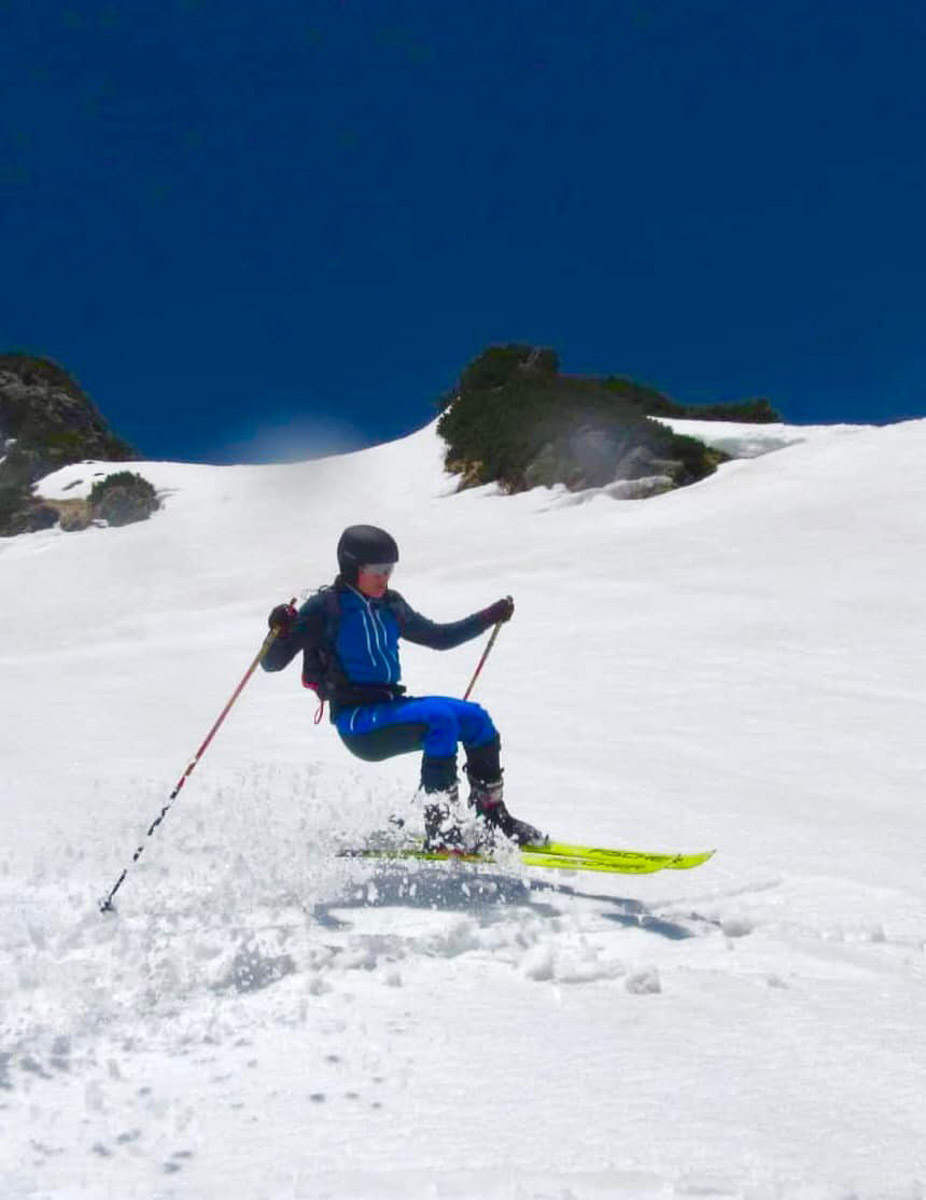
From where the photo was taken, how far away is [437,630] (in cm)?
555

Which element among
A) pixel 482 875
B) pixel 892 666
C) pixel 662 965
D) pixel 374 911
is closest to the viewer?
pixel 662 965

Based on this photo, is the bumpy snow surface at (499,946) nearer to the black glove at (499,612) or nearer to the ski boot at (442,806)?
the ski boot at (442,806)

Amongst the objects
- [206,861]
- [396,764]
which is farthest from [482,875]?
[396,764]

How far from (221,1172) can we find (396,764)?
210 inches

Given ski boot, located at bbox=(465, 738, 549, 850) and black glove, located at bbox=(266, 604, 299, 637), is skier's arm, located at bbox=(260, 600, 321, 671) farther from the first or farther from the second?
ski boot, located at bbox=(465, 738, 549, 850)

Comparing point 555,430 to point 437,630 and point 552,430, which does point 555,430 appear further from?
point 437,630

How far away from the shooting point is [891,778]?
6820mm

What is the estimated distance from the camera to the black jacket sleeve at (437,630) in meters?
5.47

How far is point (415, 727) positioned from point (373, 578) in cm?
75

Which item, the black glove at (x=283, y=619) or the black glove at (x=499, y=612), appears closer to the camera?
the black glove at (x=283, y=619)

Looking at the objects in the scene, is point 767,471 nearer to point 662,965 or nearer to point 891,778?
point 891,778

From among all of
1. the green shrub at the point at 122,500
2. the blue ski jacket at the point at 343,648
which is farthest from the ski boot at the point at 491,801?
the green shrub at the point at 122,500

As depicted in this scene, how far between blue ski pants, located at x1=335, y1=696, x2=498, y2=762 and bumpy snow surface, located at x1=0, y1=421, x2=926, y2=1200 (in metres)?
0.51

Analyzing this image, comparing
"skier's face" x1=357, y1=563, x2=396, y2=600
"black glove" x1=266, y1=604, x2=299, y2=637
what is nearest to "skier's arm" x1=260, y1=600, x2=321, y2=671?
"black glove" x1=266, y1=604, x2=299, y2=637
